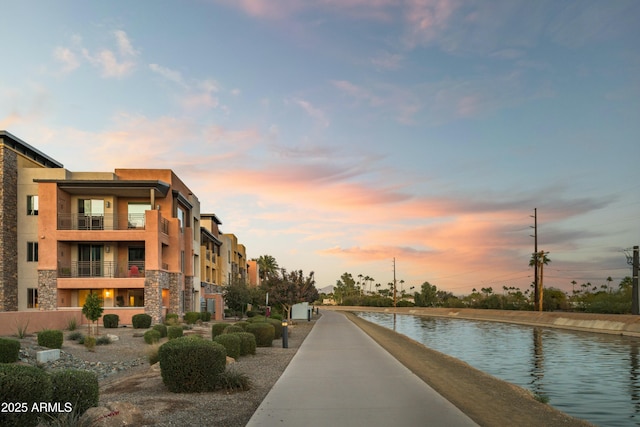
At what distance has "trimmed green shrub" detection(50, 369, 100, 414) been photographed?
905 centimetres

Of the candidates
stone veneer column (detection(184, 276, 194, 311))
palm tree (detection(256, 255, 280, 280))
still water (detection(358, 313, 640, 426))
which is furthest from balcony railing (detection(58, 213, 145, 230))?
palm tree (detection(256, 255, 280, 280))

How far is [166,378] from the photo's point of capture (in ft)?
40.8

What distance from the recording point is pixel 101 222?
40750 mm

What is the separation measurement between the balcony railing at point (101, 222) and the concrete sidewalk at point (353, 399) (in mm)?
27973

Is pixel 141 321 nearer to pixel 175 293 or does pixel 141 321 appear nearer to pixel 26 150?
pixel 175 293

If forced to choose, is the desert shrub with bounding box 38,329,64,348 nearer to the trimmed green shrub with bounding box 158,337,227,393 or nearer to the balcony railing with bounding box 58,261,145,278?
the trimmed green shrub with bounding box 158,337,227,393

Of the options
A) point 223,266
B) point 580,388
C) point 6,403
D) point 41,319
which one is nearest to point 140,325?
point 41,319

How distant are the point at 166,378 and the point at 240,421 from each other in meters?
3.33

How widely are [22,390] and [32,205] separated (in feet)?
119

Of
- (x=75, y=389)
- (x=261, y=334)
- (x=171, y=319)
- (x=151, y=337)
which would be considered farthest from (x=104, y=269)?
(x=75, y=389)

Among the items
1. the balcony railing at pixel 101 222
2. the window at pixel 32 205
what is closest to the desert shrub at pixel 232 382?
the balcony railing at pixel 101 222

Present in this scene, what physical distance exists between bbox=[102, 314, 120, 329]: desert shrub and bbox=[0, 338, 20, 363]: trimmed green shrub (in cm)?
1880

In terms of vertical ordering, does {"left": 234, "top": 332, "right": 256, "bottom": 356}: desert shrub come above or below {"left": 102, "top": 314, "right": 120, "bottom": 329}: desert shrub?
above

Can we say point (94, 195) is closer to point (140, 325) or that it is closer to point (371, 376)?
point (140, 325)
